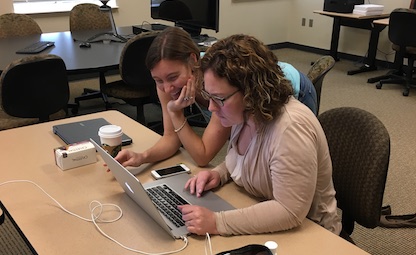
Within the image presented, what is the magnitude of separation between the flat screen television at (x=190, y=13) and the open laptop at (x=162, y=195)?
7.25ft

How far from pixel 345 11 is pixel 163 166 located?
15.1ft

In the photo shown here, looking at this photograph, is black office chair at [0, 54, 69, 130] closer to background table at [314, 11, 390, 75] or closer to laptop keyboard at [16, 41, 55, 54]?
laptop keyboard at [16, 41, 55, 54]

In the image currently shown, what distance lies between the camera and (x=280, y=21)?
678 cm

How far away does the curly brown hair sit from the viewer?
3.62ft

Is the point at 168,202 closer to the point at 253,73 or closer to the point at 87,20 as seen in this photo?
the point at 253,73

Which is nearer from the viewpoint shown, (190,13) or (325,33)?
(190,13)

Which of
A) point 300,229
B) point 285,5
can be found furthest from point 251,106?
point 285,5

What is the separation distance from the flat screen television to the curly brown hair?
7.45 ft

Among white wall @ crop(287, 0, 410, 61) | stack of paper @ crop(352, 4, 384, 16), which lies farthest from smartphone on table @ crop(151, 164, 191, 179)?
white wall @ crop(287, 0, 410, 61)

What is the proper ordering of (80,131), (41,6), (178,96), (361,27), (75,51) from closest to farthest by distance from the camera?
(178,96) → (80,131) → (75,51) → (41,6) → (361,27)

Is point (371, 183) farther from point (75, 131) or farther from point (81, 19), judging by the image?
point (81, 19)

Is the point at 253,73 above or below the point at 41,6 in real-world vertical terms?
above

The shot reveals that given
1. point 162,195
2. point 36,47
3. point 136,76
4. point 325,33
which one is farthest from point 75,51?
point 325,33

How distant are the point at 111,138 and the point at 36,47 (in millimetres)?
2126
